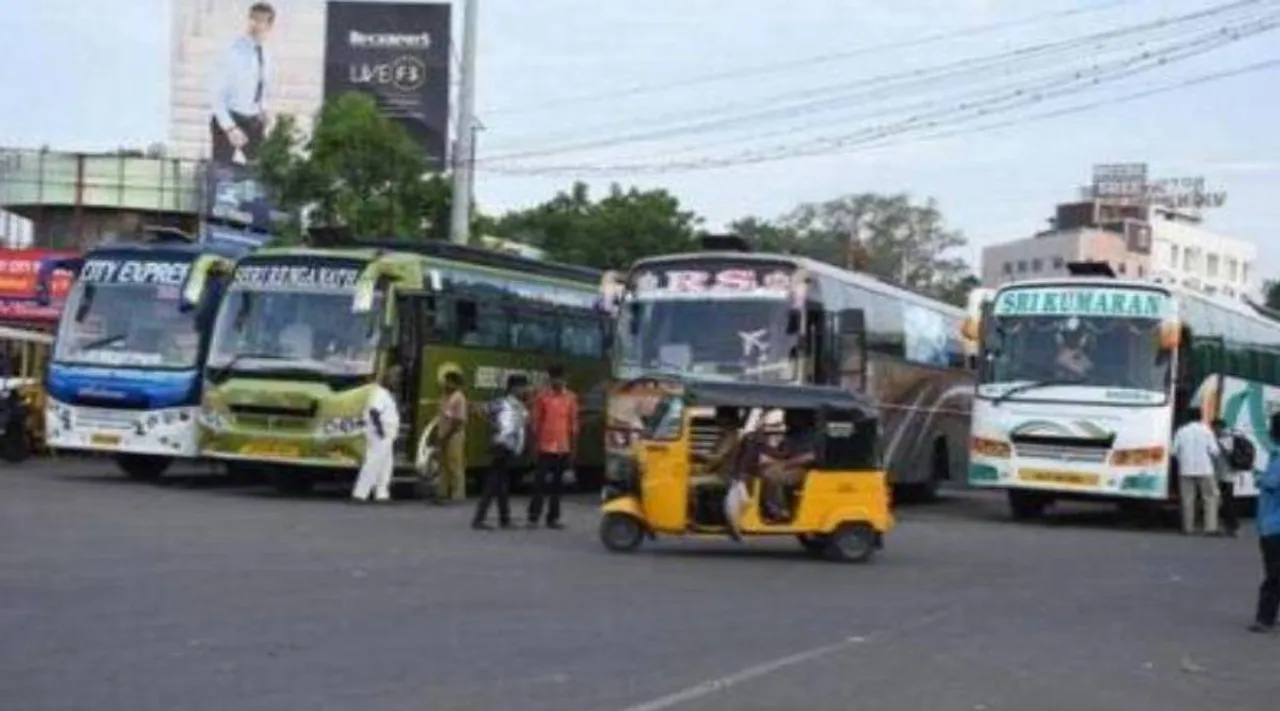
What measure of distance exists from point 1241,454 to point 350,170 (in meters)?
20.2

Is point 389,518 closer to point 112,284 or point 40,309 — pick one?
point 112,284

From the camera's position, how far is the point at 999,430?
26.0 metres

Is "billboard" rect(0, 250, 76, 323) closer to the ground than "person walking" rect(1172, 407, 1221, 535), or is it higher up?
higher up

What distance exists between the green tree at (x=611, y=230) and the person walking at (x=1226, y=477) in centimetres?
3412

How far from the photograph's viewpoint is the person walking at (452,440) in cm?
2405

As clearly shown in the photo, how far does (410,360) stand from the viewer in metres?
25.1

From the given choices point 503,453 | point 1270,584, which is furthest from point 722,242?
point 1270,584

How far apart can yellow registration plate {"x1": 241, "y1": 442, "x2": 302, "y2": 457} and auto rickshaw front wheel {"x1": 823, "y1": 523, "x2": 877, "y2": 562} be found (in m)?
8.58

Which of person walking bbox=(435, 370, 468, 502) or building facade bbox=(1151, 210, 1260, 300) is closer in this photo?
person walking bbox=(435, 370, 468, 502)

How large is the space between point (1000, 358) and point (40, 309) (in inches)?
923

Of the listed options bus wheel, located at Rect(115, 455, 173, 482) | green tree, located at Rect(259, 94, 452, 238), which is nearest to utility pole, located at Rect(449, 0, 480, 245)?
green tree, located at Rect(259, 94, 452, 238)

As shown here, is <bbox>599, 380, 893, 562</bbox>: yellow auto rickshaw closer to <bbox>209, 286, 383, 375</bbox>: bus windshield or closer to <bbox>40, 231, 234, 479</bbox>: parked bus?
<bbox>209, 286, 383, 375</bbox>: bus windshield

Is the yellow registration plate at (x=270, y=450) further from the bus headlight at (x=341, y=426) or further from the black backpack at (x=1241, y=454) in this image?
the black backpack at (x=1241, y=454)

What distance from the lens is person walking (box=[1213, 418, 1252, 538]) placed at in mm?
25484
